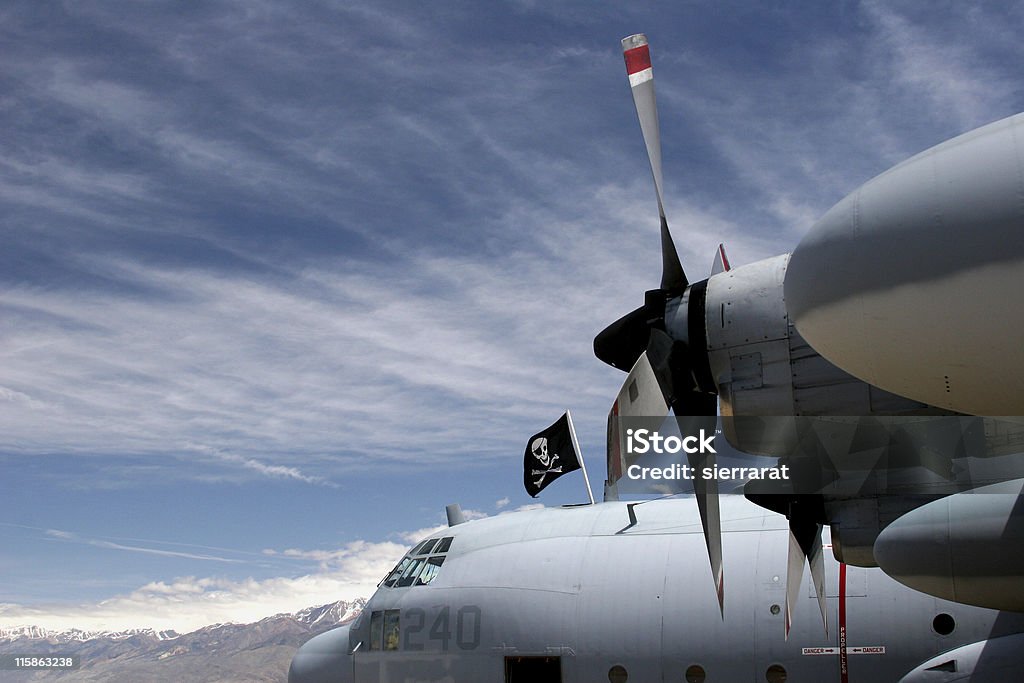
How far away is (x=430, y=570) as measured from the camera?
18.3 m

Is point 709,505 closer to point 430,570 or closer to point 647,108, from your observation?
point 647,108

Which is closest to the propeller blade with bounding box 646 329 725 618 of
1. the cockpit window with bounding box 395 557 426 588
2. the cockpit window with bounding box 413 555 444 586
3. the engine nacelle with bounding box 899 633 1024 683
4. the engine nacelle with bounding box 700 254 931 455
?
the engine nacelle with bounding box 700 254 931 455

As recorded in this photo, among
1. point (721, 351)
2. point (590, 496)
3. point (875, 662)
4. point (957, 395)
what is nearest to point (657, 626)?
point (875, 662)

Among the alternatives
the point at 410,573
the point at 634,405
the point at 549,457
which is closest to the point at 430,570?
the point at 410,573

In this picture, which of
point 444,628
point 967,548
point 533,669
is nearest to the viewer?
point 967,548

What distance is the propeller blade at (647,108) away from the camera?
11.0 meters

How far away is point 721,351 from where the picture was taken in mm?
9953

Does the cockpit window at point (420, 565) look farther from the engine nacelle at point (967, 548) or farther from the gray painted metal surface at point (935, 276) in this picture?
the gray painted metal surface at point (935, 276)

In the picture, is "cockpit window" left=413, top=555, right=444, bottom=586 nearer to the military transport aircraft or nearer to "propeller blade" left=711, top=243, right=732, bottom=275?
the military transport aircraft

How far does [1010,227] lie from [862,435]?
4922 millimetres

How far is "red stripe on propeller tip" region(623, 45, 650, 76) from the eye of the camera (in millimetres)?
10992

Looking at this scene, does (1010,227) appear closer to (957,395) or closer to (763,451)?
(957,395)

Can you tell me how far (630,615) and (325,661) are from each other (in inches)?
249

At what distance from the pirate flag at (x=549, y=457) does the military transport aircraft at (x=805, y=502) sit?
169 inches
